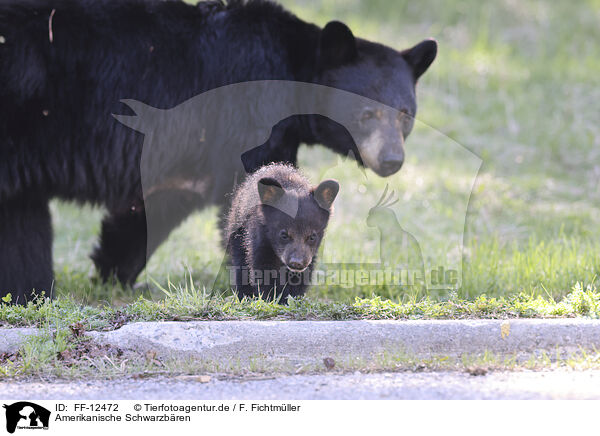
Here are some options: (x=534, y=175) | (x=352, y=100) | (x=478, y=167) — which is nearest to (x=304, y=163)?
(x=478, y=167)

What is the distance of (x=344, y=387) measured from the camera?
3.82 metres

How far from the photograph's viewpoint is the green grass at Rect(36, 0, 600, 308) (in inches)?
230

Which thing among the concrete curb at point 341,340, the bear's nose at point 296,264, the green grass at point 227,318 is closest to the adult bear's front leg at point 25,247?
the green grass at point 227,318

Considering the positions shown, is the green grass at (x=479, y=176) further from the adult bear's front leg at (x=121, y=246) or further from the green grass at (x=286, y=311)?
the adult bear's front leg at (x=121, y=246)

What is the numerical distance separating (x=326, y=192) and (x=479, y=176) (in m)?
4.98

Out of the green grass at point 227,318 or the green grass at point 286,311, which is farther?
the green grass at point 286,311

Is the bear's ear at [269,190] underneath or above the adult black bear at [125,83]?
underneath

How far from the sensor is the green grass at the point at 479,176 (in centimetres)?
584

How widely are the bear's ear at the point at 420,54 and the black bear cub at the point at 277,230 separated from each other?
1373mm

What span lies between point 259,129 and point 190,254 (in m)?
2.01

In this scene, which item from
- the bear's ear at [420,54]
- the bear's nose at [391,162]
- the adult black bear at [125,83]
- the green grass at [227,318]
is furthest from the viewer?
the bear's ear at [420,54]

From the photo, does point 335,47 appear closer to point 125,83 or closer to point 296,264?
point 125,83

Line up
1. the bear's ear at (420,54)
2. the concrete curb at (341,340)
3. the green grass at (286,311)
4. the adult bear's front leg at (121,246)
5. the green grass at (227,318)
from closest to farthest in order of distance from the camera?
the green grass at (227,318) < the concrete curb at (341,340) < the green grass at (286,311) < the bear's ear at (420,54) < the adult bear's front leg at (121,246)

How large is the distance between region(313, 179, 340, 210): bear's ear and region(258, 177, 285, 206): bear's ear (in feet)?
0.78
